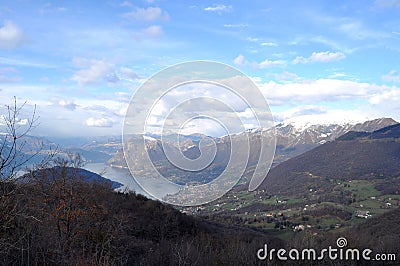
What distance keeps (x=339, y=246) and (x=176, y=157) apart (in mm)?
10049

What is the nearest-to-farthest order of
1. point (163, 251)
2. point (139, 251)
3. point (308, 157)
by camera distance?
1. point (163, 251)
2. point (139, 251)
3. point (308, 157)

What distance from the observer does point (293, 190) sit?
104 m

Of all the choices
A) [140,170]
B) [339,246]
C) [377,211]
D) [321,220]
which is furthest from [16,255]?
[377,211]

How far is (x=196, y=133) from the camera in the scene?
25.8 feet

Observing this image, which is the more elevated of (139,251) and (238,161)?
(238,161)

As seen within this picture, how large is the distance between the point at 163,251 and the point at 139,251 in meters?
2.69

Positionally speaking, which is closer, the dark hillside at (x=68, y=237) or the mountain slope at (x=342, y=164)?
the dark hillside at (x=68, y=237)

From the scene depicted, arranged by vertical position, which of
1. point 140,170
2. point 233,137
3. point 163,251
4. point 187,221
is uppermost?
point 233,137

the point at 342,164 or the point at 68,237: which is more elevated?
the point at 68,237

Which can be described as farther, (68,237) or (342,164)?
(342,164)

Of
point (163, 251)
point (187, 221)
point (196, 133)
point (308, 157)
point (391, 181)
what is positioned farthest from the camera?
point (308, 157)

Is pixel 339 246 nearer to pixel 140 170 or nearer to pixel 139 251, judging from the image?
pixel 139 251

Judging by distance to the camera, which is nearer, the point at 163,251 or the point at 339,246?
the point at 163,251

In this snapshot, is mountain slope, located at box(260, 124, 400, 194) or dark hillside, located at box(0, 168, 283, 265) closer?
dark hillside, located at box(0, 168, 283, 265)
